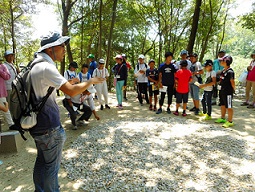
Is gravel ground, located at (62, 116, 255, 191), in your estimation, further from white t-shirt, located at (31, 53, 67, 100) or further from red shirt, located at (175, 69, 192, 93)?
white t-shirt, located at (31, 53, 67, 100)

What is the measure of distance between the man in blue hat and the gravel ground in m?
1.00

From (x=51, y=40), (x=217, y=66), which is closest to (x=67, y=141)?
(x=51, y=40)

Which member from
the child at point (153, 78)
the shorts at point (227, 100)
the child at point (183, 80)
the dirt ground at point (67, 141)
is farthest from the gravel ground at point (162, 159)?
the child at point (153, 78)

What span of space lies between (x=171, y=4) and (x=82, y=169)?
15.7m

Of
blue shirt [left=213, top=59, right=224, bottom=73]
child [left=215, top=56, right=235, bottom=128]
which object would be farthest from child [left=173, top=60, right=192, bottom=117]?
blue shirt [left=213, top=59, right=224, bottom=73]

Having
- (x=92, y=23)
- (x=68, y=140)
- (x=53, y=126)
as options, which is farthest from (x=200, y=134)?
(x=92, y=23)

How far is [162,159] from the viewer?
3.68 metres

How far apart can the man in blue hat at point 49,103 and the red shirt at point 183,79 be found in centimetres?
462

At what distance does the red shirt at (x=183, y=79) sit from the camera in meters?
6.32

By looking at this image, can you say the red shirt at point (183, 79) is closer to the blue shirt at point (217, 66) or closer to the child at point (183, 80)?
the child at point (183, 80)

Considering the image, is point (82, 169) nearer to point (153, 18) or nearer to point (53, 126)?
point (53, 126)

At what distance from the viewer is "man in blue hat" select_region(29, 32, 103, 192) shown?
6.28ft

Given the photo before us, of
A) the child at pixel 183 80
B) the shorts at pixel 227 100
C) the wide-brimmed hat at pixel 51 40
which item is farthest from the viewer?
the child at pixel 183 80

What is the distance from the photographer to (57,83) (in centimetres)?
189
